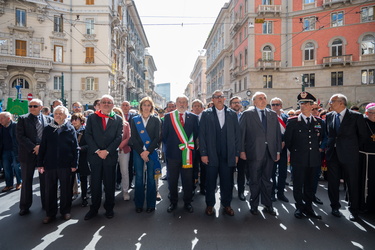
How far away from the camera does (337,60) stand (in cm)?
2733

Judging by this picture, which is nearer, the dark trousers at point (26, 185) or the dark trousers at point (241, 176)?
the dark trousers at point (26, 185)

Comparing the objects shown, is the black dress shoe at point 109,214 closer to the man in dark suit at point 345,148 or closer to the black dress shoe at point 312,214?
the black dress shoe at point 312,214

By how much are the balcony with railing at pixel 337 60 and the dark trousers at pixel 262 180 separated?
28.5m

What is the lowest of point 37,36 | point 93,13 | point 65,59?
point 65,59

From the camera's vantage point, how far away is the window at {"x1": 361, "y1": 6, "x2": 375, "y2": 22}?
25.9 metres

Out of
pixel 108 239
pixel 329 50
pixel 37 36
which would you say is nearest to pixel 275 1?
pixel 329 50

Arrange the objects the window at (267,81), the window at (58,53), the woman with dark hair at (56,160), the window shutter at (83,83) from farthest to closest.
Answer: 1. the window at (267,81)
2. the window shutter at (83,83)
3. the window at (58,53)
4. the woman with dark hair at (56,160)

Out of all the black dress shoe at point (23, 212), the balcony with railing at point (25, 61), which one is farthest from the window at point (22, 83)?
the black dress shoe at point (23, 212)

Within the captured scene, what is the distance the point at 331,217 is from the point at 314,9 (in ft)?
101

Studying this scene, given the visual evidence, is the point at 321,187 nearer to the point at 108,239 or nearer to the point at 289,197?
the point at 289,197

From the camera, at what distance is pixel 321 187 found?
6.46 m

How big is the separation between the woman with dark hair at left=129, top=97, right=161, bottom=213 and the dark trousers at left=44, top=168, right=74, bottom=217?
4.13ft

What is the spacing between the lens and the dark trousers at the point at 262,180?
4.66 m

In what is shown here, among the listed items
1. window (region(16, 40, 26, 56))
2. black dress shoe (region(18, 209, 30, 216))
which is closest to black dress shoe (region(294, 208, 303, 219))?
black dress shoe (region(18, 209, 30, 216))
